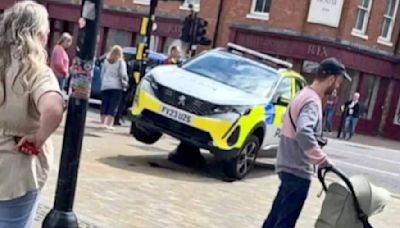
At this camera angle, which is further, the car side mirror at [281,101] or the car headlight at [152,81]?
the car side mirror at [281,101]

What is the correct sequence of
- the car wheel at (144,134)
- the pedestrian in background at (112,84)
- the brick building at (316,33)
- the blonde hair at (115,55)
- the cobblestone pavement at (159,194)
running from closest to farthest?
the cobblestone pavement at (159,194) < the car wheel at (144,134) < the pedestrian in background at (112,84) < the blonde hair at (115,55) < the brick building at (316,33)

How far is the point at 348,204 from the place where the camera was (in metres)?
5.02

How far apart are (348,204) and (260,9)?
2595cm

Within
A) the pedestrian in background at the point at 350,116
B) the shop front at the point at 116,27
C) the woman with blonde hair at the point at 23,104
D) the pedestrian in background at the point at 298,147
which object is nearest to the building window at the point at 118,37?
the shop front at the point at 116,27

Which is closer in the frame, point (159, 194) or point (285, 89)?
point (159, 194)

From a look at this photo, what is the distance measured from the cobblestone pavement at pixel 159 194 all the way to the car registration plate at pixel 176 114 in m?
0.77

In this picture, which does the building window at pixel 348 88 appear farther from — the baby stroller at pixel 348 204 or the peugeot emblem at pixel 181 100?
the baby stroller at pixel 348 204

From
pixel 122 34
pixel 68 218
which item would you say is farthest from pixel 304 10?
pixel 68 218

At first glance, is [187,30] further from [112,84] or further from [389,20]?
[389,20]

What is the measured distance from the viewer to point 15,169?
11.5 ft

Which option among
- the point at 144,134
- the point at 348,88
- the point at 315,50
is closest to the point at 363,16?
the point at 348,88

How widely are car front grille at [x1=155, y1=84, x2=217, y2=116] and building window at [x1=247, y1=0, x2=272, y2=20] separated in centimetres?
2088

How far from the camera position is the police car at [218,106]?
9641 mm

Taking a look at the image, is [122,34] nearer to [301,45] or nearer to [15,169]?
[301,45]
